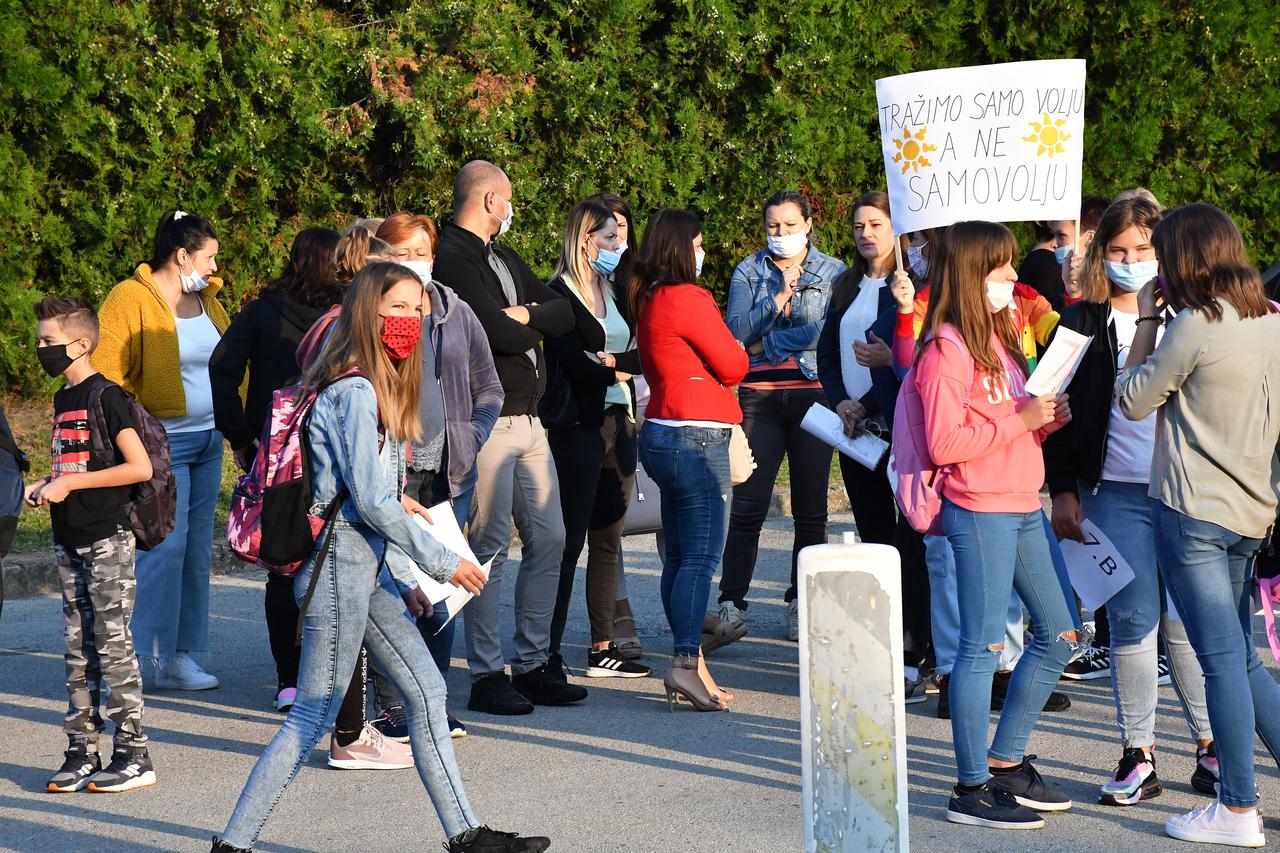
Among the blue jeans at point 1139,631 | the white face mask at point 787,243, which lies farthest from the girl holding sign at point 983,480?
the white face mask at point 787,243

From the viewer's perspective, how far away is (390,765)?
5879 millimetres

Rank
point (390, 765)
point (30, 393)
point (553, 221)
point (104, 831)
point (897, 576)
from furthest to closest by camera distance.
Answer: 1. point (553, 221)
2. point (30, 393)
3. point (390, 765)
4. point (104, 831)
5. point (897, 576)

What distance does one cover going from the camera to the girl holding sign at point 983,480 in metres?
5.02

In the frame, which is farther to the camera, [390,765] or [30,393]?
[30,393]

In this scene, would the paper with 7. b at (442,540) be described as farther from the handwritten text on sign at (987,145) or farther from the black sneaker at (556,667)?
the handwritten text on sign at (987,145)

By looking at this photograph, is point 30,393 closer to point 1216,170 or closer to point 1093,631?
point 1093,631

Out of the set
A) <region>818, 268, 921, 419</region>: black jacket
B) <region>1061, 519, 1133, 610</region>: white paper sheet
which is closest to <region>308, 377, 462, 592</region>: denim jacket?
<region>1061, 519, 1133, 610</region>: white paper sheet

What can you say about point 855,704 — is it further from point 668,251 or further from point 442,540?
point 668,251

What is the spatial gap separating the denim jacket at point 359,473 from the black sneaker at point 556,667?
2.34 meters

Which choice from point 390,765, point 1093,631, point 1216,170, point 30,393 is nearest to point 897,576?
point 390,765

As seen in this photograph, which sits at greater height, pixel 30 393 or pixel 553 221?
pixel 553 221

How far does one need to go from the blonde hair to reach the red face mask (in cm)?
246

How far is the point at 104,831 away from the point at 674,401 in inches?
109

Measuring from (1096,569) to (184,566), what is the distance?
420 centimetres
